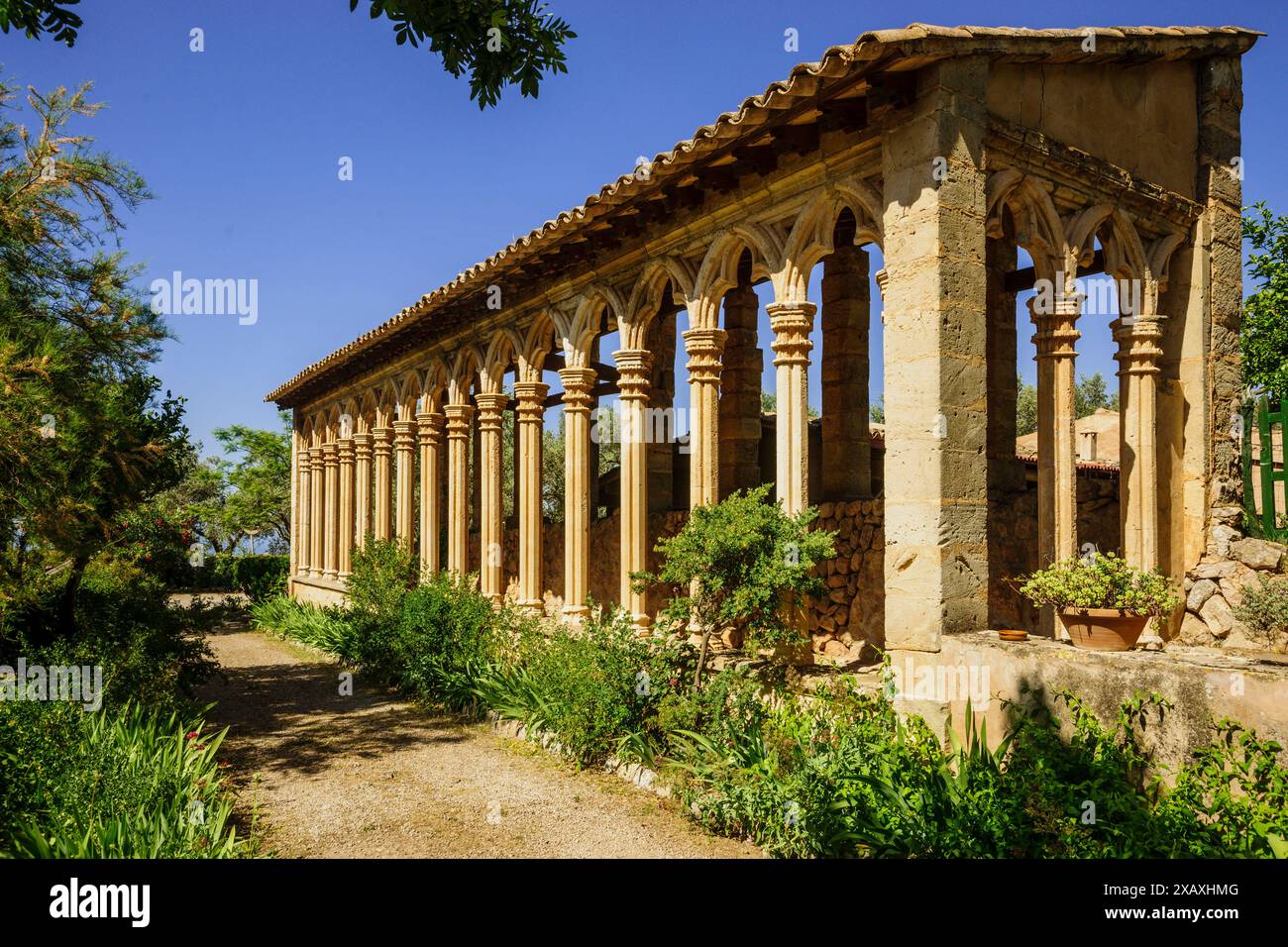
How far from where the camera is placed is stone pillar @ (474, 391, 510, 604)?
36.1 feet

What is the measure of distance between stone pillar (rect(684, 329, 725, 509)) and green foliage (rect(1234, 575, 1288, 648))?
13.3 feet

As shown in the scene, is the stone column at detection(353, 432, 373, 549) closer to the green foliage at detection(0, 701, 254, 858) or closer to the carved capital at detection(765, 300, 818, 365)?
the green foliage at detection(0, 701, 254, 858)

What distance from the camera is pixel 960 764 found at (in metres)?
4.61

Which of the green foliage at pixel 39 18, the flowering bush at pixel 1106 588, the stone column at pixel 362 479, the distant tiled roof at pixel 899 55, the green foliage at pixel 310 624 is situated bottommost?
the green foliage at pixel 310 624

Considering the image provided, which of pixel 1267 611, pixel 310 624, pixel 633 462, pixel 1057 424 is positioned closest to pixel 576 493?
pixel 633 462

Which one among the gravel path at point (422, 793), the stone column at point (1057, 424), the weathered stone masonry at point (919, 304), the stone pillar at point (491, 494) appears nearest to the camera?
the gravel path at point (422, 793)

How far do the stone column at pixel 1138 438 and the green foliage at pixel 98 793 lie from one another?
6.77m

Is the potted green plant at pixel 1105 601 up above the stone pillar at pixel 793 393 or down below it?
below

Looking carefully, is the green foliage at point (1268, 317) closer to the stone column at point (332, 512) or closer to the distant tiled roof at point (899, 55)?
the distant tiled roof at point (899, 55)

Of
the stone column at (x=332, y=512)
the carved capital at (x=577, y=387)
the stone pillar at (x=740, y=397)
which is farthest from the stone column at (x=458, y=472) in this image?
the stone column at (x=332, y=512)

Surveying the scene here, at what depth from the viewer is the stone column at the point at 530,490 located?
10.1 m
